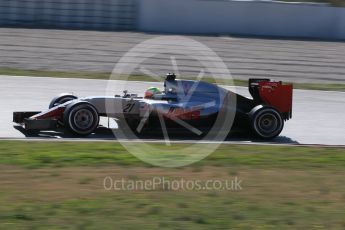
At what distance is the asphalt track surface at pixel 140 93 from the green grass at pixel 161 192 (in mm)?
1192

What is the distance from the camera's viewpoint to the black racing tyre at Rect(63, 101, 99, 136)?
10.4 metres

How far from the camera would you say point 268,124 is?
11.2 m

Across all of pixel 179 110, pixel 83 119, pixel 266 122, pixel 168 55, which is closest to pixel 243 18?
pixel 168 55

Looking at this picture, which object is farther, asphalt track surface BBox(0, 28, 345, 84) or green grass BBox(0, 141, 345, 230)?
asphalt track surface BBox(0, 28, 345, 84)

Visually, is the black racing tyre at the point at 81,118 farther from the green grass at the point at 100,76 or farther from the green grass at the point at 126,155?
the green grass at the point at 100,76

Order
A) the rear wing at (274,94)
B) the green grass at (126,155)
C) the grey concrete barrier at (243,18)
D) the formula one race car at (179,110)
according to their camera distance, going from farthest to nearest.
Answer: the grey concrete barrier at (243,18) → the rear wing at (274,94) → the formula one race car at (179,110) → the green grass at (126,155)

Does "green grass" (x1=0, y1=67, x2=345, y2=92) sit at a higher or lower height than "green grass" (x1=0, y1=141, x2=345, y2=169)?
higher

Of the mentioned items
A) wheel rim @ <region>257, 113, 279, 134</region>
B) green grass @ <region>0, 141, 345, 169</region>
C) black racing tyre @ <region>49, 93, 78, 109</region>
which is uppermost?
black racing tyre @ <region>49, 93, 78, 109</region>

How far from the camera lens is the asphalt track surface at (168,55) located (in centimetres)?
2012

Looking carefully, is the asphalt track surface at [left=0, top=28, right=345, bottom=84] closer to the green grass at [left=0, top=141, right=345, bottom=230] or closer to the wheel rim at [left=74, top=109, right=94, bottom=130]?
the wheel rim at [left=74, top=109, right=94, bottom=130]

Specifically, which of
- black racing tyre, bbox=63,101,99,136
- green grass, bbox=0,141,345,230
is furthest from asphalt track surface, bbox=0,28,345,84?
green grass, bbox=0,141,345,230

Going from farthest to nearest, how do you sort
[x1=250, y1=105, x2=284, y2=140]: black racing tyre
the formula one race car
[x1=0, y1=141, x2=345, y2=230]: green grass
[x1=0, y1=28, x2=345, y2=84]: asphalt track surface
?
[x1=0, y1=28, x2=345, y2=84]: asphalt track surface → [x1=250, y1=105, x2=284, y2=140]: black racing tyre → the formula one race car → [x1=0, y1=141, x2=345, y2=230]: green grass

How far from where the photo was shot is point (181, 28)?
27.6 metres

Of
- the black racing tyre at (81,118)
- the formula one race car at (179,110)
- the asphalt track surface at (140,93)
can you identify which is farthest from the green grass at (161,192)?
the asphalt track surface at (140,93)
